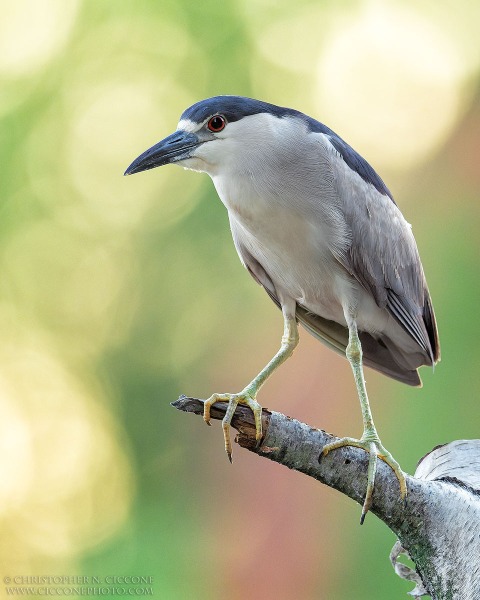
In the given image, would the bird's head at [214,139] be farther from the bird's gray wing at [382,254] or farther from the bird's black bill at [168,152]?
the bird's gray wing at [382,254]

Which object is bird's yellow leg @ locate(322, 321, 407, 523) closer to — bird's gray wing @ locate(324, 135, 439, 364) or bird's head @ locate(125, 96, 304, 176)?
bird's gray wing @ locate(324, 135, 439, 364)

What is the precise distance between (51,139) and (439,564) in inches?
168

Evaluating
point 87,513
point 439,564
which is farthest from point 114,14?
point 439,564

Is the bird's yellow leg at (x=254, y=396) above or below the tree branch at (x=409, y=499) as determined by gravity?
above

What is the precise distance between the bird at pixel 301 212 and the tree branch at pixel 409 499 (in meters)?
0.17

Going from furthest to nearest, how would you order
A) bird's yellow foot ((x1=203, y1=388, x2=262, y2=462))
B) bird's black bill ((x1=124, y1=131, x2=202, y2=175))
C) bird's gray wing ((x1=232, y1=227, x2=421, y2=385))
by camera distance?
1. bird's gray wing ((x1=232, y1=227, x2=421, y2=385))
2. bird's black bill ((x1=124, y1=131, x2=202, y2=175))
3. bird's yellow foot ((x1=203, y1=388, x2=262, y2=462))

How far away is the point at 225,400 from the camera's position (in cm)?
199

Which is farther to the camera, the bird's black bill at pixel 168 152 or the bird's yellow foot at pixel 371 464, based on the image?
the bird's black bill at pixel 168 152

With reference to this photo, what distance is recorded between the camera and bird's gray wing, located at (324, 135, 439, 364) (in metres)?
2.21

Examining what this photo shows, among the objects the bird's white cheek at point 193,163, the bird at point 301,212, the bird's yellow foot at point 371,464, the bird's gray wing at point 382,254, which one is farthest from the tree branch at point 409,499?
the bird's white cheek at point 193,163

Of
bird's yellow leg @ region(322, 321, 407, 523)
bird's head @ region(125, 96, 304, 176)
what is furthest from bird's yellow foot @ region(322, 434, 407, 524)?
bird's head @ region(125, 96, 304, 176)

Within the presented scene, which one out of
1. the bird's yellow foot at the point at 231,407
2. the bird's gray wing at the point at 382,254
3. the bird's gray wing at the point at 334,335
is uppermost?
the bird's gray wing at the point at 382,254

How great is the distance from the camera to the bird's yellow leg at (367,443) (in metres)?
1.79

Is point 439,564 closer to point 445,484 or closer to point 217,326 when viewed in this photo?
point 445,484
